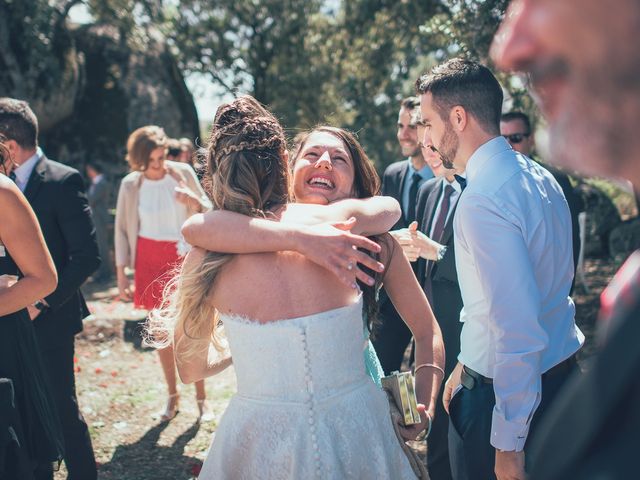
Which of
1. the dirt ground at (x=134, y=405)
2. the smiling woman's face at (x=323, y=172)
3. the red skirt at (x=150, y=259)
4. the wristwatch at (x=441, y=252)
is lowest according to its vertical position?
the dirt ground at (x=134, y=405)

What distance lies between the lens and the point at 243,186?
7.50 feet

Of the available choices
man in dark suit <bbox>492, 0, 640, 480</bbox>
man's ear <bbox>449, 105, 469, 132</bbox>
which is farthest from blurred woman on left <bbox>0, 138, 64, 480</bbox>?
man in dark suit <bbox>492, 0, 640, 480</bbox>

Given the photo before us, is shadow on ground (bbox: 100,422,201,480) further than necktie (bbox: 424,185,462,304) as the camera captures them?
Yes

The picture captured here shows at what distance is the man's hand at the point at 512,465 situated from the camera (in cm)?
235

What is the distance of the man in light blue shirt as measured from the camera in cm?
233

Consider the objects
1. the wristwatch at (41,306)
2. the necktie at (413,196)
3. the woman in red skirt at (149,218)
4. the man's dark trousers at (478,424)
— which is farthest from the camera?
the woman in red skirt at (149,218)

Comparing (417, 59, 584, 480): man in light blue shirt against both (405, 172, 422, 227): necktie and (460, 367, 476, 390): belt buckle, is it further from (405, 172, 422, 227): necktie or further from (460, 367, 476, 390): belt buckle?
(405, 172, 422, 227): necktie

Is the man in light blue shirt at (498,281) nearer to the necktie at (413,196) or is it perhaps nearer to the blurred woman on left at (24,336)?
the blurred woman on left at (24,336)

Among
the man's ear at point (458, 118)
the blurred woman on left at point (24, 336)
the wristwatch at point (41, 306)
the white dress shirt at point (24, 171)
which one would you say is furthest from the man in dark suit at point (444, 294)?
the white dress shirt at point (24, 171)

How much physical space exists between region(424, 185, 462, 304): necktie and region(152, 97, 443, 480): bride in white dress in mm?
1936

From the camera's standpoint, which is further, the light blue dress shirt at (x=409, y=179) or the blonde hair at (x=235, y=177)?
the light blue dress shirt at (x=409, y=179)

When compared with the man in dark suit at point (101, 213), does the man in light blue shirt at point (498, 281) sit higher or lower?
higher

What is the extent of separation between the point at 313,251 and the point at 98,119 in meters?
15.4

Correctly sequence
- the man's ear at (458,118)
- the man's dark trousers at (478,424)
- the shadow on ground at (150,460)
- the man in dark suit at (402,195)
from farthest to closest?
the shadow on ground at (150,460), the man in dark suit at (402,195), the man's ear at (458,118), the man's dark trousers at (478,424)
